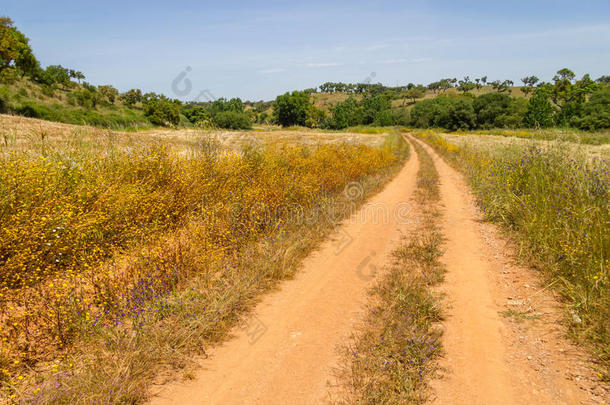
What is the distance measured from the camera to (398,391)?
8.36ft

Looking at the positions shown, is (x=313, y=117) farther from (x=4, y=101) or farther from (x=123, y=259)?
(x=123, y=259)

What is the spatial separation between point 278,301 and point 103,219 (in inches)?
97.3

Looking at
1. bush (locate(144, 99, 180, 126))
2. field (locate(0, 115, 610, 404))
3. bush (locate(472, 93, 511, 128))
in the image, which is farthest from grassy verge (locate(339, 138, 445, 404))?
bush (locate(472, 93, 511, 128))

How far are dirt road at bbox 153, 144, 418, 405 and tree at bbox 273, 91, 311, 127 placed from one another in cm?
9505

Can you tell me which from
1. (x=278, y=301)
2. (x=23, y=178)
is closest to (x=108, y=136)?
(x=23, y=178)

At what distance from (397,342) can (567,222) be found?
145 inches

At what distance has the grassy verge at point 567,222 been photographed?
330 cm

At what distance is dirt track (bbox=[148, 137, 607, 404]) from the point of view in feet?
8.41

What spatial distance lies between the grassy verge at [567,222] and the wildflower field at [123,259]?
3.51 meters

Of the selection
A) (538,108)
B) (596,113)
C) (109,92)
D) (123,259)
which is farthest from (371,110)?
(123,259)

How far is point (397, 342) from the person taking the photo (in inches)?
120

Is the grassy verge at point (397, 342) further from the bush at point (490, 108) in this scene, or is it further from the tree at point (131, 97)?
the tree at point (131, 97)

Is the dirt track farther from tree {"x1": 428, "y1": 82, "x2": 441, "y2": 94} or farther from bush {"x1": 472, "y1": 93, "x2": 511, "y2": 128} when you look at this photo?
tree {"x1": 428, "y1": 82, "x2": 441, "y2": 94}

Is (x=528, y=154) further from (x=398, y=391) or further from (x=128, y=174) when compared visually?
(x=128, y=174)
